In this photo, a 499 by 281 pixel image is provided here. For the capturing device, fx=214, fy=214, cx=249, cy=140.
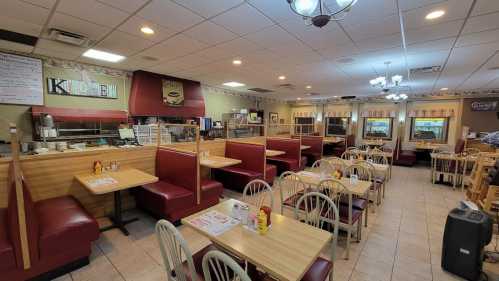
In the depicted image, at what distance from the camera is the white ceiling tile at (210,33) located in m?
2.71

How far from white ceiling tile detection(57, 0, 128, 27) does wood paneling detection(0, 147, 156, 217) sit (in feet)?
5.58

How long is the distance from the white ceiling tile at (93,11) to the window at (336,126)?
31.9ft

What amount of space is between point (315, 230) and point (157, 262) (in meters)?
1.73

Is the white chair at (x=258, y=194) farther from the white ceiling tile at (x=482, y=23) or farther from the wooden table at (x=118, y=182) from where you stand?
the white ceiling tile at (x=482, y=23)

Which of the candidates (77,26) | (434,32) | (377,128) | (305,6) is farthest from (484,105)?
(77,26)

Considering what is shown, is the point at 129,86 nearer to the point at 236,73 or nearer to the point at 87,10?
the point at 236,73

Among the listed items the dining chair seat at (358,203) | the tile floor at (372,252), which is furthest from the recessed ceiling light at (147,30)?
the dining chair seat at (358,203)

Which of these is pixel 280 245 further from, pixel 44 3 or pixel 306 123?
pixel 306 123

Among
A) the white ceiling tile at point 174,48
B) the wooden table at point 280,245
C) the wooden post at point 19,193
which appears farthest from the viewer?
the white ceiling tile at point 174,48

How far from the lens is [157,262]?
7.44 ft

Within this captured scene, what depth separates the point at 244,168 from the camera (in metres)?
4.73

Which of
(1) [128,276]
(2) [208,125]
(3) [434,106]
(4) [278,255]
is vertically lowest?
(1) [128,276]

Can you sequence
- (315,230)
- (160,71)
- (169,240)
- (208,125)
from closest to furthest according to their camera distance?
(169,240) → (315,230) → (160,71) → (208,125)

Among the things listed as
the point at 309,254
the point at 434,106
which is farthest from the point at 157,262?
the point at 434,106
